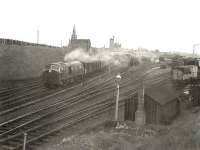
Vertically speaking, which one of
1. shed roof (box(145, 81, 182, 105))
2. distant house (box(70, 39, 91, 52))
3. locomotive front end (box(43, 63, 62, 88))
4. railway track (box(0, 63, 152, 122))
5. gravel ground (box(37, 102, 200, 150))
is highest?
distant house (box(70, 39, 91, 52))

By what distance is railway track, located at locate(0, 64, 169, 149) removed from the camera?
17.2 metres

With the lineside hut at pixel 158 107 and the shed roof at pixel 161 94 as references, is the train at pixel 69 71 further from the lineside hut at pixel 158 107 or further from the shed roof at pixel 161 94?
the lineside hut at pixel 158 107

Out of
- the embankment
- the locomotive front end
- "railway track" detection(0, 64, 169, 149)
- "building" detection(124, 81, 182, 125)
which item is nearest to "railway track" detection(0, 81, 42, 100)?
the locomotive front end

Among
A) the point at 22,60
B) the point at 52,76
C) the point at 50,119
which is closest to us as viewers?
the point at 50,119

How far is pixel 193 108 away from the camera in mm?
25812

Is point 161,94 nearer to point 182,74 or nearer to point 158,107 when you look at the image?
point 158,107

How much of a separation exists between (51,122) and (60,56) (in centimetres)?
2451

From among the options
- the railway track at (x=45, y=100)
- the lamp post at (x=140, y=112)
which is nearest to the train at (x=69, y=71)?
the railway track at (x=45, y=100)

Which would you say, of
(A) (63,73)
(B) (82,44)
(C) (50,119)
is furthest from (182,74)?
(B) (82,44)

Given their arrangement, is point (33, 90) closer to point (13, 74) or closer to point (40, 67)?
point (13, 74)

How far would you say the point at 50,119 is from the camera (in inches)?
829

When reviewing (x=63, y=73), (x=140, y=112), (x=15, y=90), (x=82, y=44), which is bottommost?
(x=140, y=112)

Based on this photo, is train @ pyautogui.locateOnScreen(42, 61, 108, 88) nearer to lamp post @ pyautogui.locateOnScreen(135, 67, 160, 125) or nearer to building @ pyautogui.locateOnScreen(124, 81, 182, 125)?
building @ pyautogui.locateOnScreen(124, 81, 182, 125)

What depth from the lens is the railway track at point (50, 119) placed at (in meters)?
17.2
